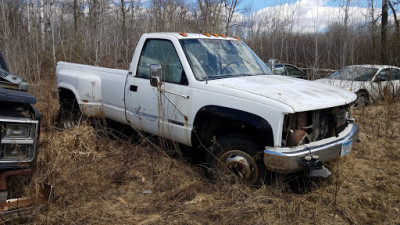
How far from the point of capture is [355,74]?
32.0ft

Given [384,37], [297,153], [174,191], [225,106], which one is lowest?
[174,191]

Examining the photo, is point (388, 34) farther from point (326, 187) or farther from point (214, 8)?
point (326, 187)

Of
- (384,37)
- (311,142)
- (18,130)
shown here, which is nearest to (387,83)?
(384,37)

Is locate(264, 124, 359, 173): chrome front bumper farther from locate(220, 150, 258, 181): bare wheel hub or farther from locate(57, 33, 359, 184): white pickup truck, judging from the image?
locate(220, 150, 258, 181): bare wheel hub

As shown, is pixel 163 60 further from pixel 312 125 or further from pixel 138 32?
pixel 138 32

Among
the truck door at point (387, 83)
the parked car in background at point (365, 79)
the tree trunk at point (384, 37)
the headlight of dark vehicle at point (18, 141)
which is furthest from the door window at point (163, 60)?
the tree trunk at point (384, 37)

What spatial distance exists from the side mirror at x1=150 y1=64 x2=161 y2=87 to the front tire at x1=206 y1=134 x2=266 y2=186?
1.02 meters

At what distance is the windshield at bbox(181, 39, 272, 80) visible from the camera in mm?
4109

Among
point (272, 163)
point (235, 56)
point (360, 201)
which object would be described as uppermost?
point (235, 56)

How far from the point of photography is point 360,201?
3.55 m

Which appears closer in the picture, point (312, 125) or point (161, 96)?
point (312, 125)

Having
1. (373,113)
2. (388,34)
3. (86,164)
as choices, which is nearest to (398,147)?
(373,113)

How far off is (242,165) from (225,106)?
2.12ft

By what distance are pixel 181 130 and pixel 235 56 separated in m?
1.30
